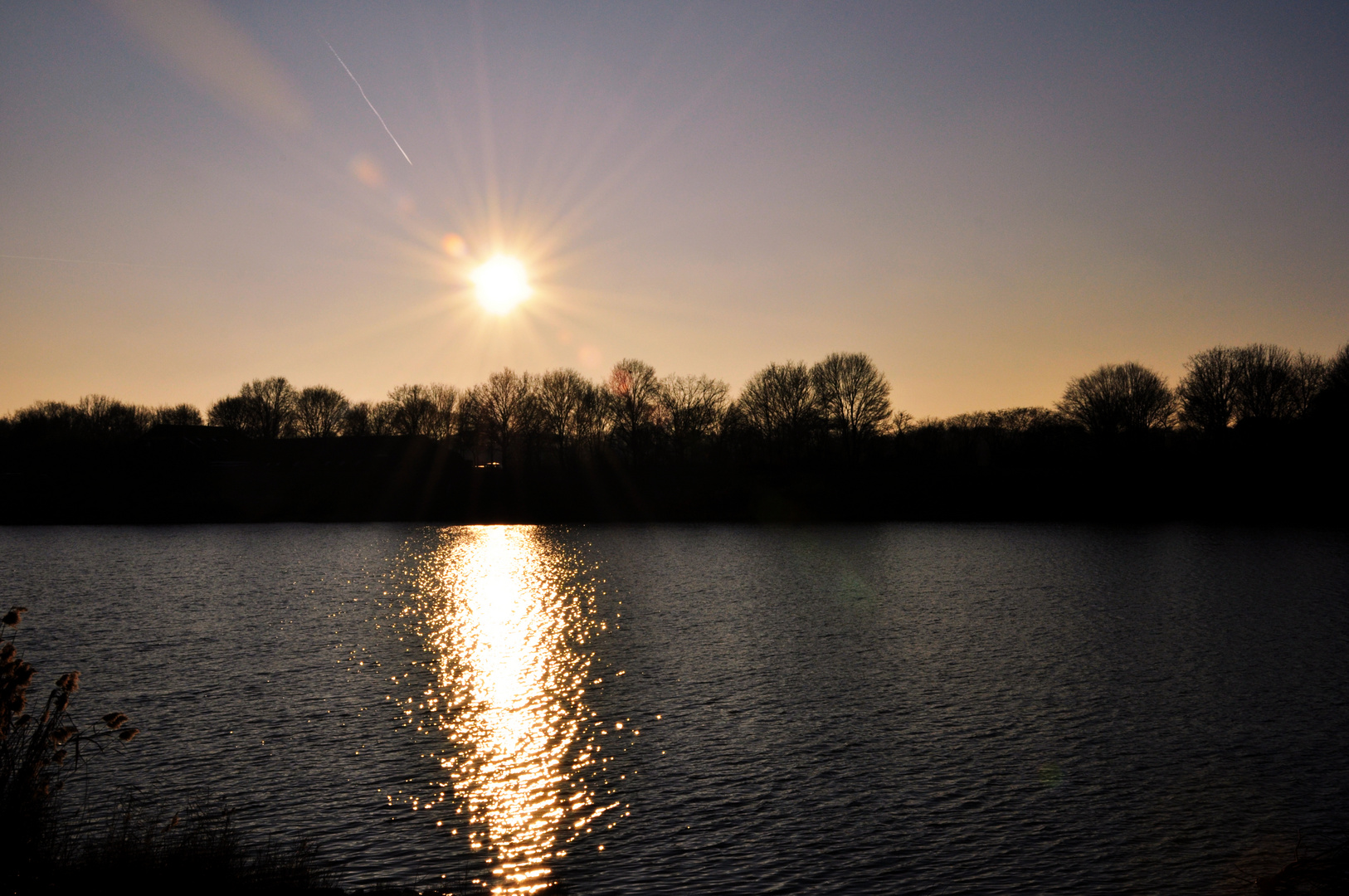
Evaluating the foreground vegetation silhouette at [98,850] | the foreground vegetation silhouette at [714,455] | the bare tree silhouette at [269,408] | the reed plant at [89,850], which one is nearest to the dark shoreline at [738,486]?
the foreground vegetation silhouette at [714,455]

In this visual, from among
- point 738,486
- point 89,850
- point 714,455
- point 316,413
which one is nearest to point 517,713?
point 89,850

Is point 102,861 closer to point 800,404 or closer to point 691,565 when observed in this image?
point 691,565

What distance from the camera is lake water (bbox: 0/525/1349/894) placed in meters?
12.6

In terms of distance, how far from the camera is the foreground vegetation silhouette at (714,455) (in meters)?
89.2

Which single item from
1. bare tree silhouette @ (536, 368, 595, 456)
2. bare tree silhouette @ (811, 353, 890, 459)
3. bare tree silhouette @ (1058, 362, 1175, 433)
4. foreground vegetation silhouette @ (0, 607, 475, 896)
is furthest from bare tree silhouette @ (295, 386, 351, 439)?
foreground vegetation silhouette @ (0, 607, 475, 896)

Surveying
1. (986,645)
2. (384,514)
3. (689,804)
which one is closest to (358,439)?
(384,514)

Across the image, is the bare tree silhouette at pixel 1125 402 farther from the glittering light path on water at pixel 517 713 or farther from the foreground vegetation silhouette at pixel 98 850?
the foreground vegetation silhouette at pixel 98 850

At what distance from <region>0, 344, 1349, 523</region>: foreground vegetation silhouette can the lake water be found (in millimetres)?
47693

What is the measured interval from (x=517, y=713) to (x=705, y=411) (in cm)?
10427

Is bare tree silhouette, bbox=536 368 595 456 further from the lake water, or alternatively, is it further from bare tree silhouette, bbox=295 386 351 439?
the lake water

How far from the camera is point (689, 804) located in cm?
1441

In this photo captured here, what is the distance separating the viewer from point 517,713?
2050cm

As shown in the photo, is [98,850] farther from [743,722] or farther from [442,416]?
[442,416]

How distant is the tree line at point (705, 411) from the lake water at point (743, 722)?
7035 cm
